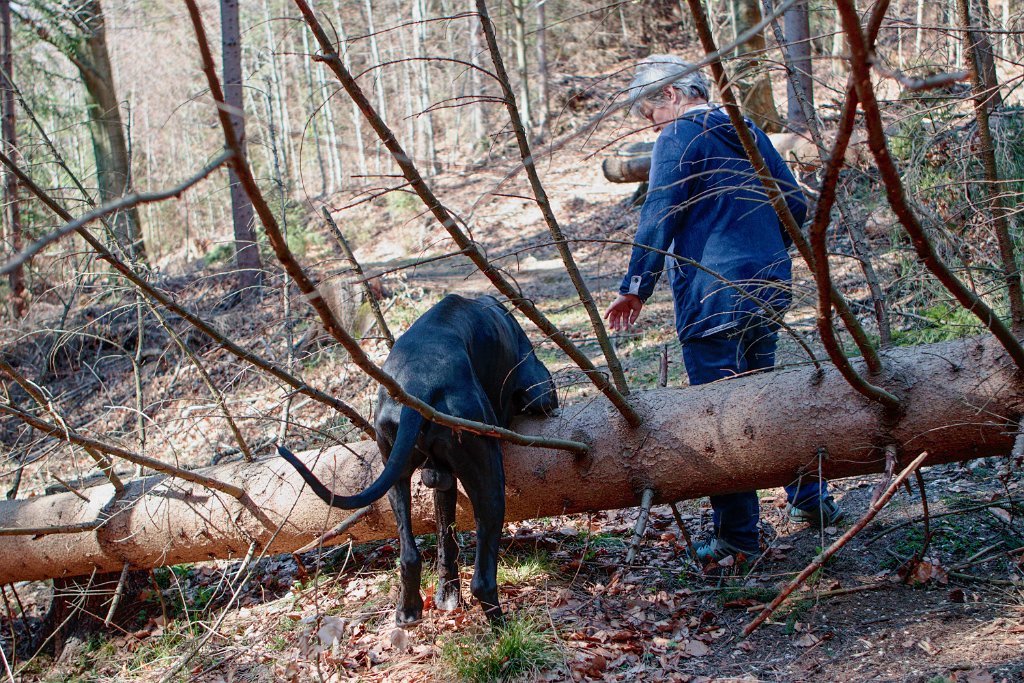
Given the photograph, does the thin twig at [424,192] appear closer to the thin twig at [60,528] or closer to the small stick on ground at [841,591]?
the small stick on ground at [841,591]

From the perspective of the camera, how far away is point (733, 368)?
3.95 m

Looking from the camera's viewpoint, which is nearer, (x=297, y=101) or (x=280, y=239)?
(x=280, y=239)

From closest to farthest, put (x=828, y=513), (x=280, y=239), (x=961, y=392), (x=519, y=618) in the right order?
(x=280, y=239) < (x=961, y=392) < (x=519, y=618) < (x=828, y=513)

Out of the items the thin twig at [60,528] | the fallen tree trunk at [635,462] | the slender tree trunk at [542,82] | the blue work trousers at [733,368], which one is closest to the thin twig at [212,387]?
the fallen tree trunk at [635,462]

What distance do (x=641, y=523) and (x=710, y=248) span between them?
137 centimetres

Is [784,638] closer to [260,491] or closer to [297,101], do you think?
[260,491]

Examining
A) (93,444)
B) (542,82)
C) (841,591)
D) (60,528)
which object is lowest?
(841,591)

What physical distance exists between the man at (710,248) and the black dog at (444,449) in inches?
29.8

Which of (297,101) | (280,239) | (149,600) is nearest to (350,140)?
(297,101)

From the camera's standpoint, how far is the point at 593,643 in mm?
3340

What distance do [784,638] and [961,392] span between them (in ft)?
4.04

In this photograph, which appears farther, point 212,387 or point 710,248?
point 212,387

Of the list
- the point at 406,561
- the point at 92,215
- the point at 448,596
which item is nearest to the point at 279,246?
the point at 92,215

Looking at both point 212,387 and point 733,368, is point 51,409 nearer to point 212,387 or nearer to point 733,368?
point 212,387
